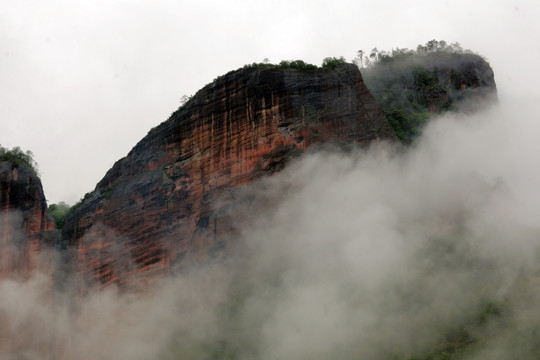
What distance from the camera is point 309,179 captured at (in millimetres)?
57438

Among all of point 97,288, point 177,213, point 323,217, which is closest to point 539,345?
point 323,217

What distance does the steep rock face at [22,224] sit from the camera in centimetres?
6359

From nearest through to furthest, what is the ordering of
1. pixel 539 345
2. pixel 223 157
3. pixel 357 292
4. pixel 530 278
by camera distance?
1. pixel 539 345
2. pixel 530 278
3. pixel 357 292
4. pixel 223 157

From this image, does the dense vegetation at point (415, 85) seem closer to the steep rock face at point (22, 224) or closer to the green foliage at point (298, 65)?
the green foliage at point (298, 65)

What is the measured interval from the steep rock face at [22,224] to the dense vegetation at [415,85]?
95.2 ft

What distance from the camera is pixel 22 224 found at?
64375mm

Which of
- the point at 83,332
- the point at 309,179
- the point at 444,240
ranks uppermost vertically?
the point at 309,179

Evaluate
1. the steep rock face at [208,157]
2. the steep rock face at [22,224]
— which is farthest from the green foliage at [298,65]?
the steep rock face at [22,224]

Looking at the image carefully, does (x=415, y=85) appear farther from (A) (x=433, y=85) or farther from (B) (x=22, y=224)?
(B) (x=22, y=224)

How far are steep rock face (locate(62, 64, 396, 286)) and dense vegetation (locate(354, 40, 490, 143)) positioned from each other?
24.7 feet

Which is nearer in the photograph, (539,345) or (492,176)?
(539,345)

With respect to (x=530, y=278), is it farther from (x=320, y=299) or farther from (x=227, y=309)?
(x=227, y=309)

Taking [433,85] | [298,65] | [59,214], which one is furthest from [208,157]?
[59,214]

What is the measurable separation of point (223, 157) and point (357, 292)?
1521 cm
